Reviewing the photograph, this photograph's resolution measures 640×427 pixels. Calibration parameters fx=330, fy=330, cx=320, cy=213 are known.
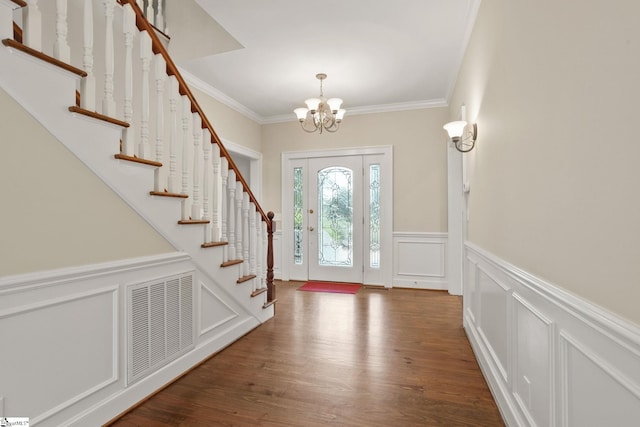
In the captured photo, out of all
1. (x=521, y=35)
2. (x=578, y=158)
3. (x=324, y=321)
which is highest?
(x=521, y=35)

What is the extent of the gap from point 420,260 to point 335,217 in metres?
1.44

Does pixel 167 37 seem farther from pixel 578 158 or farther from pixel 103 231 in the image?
pixel 578 158

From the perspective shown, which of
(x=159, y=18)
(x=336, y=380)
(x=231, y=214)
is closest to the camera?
(x=336, y=380)

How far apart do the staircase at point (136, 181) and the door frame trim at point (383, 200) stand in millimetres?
2068

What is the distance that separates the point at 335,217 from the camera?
207 inches

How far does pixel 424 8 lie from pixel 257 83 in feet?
7.22

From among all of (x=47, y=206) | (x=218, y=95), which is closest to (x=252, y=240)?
(x=47, y=206)

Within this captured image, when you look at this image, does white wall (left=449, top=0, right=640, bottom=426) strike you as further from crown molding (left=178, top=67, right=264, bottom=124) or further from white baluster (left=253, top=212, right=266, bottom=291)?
crown molding (left=178, top=67, right=264, bottom=124)

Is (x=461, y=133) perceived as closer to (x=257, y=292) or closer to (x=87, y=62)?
(x=257, y=292)

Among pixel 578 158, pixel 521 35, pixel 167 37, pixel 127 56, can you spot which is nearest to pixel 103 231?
pixel 127 56

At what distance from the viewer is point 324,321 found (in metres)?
3.45

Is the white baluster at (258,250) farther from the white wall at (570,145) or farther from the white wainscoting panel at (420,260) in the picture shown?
the white wainscoting panel at (420,260)

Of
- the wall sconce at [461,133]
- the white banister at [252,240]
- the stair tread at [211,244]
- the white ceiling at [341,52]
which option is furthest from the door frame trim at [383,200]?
the stair tread at [211,244]

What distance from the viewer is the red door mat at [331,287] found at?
187 inches
